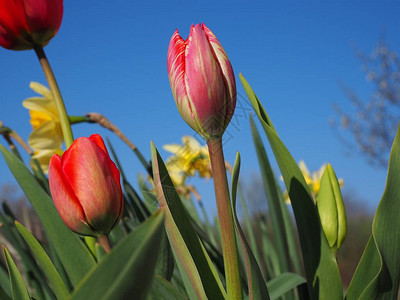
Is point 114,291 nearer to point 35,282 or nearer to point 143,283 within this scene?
point 143,283

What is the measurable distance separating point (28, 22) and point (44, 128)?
43 cm

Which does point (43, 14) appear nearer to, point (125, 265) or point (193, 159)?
point (125, 265)

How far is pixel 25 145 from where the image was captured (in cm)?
106

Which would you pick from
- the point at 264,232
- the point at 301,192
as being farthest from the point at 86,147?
the point at 264,232

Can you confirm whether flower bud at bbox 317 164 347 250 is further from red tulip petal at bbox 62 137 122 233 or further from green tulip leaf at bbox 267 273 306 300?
red tulip petal at bbox 62 137 122 233

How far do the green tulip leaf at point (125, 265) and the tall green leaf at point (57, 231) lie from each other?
1.00ft

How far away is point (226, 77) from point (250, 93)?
18 cm

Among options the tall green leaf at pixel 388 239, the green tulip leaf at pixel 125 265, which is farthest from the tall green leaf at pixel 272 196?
the green tulip leaf at pixel 125 265

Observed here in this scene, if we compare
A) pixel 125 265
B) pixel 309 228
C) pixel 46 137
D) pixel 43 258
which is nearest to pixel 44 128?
pixel 46 137

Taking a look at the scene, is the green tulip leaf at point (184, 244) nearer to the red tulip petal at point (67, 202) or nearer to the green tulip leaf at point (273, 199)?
the red tulip petal at point (67, 202)

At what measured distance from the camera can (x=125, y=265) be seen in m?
0.20

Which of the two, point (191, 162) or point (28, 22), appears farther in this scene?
point (191, 162)

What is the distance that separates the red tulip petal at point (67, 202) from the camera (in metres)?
0.40

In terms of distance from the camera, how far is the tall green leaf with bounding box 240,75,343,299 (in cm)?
49
